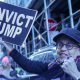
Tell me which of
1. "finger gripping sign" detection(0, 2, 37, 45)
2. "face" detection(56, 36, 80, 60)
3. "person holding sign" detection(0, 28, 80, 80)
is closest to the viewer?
"person holding sign" detection(0, 28, 80, 80)

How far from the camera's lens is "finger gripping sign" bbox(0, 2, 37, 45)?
352 centimetres

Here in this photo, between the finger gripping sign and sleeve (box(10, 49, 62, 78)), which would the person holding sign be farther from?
the finger gripping sign

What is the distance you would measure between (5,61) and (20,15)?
4.00 metres

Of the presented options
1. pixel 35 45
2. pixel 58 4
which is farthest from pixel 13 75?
pixel 35 45

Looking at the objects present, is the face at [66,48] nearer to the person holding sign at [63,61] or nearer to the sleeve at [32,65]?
the person holding sign at [63,61]

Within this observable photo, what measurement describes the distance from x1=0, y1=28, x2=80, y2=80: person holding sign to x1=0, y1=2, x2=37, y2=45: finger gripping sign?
1.03ft

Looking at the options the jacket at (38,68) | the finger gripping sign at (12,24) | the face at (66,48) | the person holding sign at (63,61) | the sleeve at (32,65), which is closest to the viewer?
the person holding sign at (63,61)

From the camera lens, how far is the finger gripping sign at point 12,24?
352 cm

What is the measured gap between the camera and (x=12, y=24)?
354cm

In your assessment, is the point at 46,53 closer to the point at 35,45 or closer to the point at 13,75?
the point at 13,75

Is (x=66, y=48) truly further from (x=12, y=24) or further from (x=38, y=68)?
(x=12, y=24)

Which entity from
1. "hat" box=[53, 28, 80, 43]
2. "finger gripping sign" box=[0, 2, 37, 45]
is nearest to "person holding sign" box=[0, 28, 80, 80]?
"hat" box=[53, 28, 80, 43]

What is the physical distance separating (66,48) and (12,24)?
96 centimetres

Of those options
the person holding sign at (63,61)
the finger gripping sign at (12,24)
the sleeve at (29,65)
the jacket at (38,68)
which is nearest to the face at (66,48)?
the person holding sign at (63,61)
